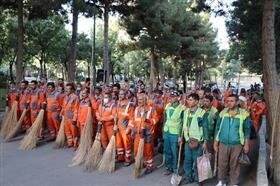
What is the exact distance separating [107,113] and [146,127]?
1467 mm

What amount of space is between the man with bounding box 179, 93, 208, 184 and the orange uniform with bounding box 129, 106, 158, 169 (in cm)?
112

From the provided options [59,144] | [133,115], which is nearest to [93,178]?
[133,115]

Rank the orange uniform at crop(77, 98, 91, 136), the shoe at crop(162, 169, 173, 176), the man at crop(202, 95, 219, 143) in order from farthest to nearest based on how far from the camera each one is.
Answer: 1. the orange uniform at crop(77, 98, 91, 136)
2. the man at crop(202, 95, 219, 143)
3. the shoe at crop(162, 169, 173, 176)

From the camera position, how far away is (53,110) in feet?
43.1

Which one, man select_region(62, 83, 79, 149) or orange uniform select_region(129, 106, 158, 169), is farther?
man select_region(62, 83, 79, 149)

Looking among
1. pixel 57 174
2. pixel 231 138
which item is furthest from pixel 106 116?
pixel 231 138

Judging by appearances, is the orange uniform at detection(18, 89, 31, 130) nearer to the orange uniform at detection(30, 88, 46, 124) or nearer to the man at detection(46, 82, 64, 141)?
the orange uniform at detection(30, 88, 46, 124)

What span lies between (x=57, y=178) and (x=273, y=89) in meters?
6.32

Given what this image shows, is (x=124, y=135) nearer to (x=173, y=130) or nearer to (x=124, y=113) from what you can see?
(x=124, y=113)

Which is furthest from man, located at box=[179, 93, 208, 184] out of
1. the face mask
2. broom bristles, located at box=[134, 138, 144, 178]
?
the face mask

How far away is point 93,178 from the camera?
909cm

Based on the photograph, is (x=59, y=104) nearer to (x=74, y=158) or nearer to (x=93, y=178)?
(x=74, y=158)

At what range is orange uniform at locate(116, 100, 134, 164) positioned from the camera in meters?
10.3

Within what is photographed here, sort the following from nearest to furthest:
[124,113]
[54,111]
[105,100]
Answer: [124,113], [105,100], [54,111]
